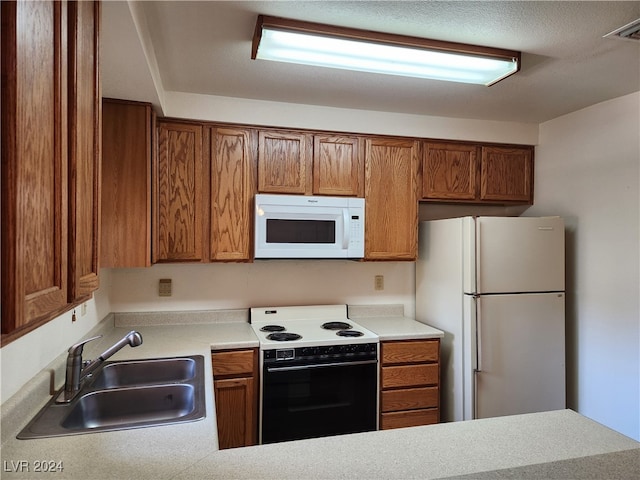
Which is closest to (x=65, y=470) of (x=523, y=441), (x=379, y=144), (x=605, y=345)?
(x=523, y=441)

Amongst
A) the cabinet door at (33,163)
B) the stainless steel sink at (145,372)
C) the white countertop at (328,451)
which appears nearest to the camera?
the cabinet door at (33,163)

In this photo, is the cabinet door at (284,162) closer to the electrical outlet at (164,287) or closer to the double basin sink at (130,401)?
the electrical outlet at (164,287)

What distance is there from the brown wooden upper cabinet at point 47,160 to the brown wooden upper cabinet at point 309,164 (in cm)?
160

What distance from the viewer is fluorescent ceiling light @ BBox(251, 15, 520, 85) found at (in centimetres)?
162

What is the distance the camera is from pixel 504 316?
254 cm

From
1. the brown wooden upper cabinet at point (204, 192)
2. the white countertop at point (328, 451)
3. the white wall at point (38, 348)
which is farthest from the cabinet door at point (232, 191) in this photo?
the white countertop at point (328, 451)

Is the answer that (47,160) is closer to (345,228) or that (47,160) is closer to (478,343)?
(345,228)

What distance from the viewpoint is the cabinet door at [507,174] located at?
3.01m

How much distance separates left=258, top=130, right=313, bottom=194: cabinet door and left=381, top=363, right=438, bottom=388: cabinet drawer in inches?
51.6

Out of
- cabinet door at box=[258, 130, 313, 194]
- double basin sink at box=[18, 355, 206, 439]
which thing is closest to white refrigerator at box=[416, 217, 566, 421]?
cabinet door at box=[258, 130, 313, 194]

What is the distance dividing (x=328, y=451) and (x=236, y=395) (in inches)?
56.5

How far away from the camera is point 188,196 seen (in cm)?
249

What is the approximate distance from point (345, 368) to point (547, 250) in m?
1.55

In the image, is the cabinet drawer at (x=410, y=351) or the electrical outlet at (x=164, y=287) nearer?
the cabinet drawer at (x=410, y=351)
